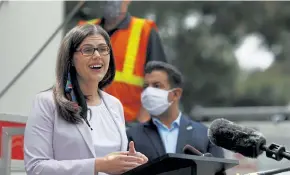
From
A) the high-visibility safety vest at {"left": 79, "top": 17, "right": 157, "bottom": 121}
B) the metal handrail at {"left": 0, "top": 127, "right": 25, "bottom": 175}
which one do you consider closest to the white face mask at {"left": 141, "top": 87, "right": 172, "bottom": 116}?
the high-visibility safety vest at {"left": 79, "top": 17, "right": 157, "bottom": 121}

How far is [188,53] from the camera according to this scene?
28562 millimetres

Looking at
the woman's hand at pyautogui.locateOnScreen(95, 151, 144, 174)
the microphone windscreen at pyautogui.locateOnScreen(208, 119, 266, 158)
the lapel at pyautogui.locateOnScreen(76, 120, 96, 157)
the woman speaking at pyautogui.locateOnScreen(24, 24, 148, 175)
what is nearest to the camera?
the microphone windscreen at pyautogui.locateOnScreen(208, 119, 266, 158)

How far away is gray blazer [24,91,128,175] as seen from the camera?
384 cm

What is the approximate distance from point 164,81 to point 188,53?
22.4 metres

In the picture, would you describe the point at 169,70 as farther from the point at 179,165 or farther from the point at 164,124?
the point at 179,165

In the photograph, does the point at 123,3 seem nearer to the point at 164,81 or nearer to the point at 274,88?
the point at 164,81

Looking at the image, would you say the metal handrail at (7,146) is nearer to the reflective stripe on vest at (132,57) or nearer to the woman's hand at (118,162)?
the woman's hand at (118,162)

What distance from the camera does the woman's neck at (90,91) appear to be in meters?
4.18

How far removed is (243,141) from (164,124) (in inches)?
96.1

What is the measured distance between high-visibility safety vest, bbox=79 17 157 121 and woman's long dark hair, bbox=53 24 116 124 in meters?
2.09

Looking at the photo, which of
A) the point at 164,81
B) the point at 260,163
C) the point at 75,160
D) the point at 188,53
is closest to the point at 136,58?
the point at 164,81

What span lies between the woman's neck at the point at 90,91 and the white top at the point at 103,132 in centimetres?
3

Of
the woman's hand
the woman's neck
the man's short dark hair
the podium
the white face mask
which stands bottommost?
the white face mask

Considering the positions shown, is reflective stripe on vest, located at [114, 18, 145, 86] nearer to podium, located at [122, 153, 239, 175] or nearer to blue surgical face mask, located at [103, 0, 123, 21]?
blue surgical face mask, located at [103, 0, 123, 21]
